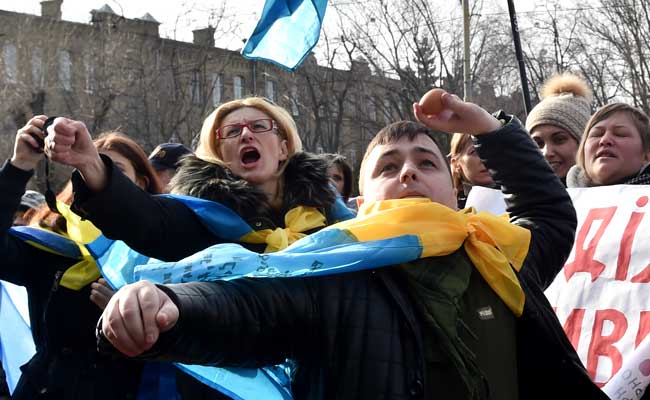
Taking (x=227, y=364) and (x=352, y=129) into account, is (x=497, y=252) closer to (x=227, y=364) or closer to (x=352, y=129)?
(x=227, y=364)

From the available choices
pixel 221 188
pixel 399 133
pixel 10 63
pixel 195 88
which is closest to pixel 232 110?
pixel 221 188

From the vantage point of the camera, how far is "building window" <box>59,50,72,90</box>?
91.1 ft

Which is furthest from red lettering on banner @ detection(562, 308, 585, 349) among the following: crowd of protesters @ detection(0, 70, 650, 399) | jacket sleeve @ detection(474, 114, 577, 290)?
jacket sleeve @ detection(474, 114, 577, 290)

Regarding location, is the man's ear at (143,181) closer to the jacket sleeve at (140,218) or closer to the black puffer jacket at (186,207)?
the black puffer jacket at (186,207)

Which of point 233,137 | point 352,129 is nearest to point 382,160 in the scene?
point 233,137

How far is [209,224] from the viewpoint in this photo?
3.46 meters

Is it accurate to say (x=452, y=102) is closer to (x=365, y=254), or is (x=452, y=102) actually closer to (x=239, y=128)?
(x=365, y=254)

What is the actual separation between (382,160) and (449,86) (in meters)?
26.1

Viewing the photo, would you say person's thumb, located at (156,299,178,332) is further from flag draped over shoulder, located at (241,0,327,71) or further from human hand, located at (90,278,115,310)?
flag draped over shoulder, located at (241,0,327,71)

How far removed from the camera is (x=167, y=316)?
5.90 ft

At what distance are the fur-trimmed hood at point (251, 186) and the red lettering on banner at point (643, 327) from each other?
4.16ft

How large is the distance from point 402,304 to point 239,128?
1772 millimetres

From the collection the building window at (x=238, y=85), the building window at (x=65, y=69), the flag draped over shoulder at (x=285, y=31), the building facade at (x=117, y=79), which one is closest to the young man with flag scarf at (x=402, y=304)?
the flag draped over shoulder at (x=285, y=31)

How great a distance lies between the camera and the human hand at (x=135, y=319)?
1732 mm
